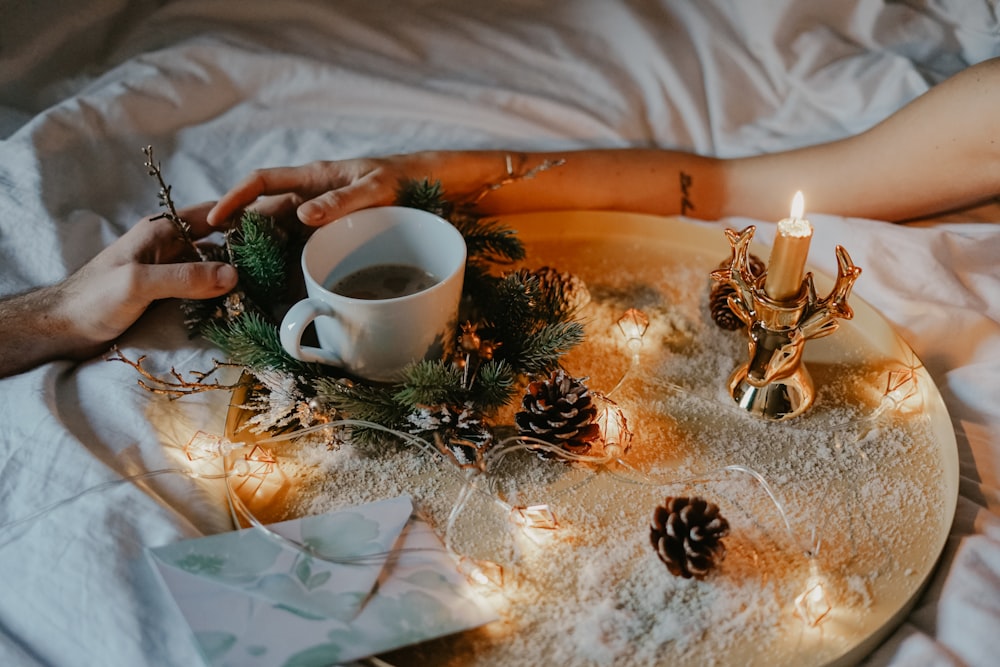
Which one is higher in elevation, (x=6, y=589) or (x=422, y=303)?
(x=422, y=303)

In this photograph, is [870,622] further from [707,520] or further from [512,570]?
[512,570]

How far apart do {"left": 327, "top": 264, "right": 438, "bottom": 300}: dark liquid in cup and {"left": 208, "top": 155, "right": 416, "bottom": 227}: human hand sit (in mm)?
67

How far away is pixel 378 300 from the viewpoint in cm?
60

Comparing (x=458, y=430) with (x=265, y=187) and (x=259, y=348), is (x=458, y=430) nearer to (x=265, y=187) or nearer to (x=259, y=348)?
(x=259, y=348)

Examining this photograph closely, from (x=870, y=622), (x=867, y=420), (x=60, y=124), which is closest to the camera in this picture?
(x=870, y=622)

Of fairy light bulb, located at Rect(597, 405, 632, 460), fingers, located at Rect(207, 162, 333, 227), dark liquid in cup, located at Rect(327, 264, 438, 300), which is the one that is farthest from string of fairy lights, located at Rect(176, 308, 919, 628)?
fingers, located at Rect(207, 162, 333, 227)

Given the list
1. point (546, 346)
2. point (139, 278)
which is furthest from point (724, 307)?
point (139, 278)

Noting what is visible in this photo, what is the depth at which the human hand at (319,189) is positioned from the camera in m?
0.73

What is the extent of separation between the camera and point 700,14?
42.8 inches

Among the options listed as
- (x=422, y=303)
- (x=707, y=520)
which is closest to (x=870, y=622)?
(x=707, y=520)

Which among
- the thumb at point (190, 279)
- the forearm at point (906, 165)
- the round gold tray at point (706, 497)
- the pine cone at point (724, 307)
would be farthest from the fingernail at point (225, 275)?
the forearm at point (906, 165)

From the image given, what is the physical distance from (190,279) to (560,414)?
331 millimetres

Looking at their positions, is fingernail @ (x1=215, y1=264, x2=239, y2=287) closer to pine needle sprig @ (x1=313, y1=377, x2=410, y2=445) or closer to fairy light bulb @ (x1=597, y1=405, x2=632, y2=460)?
pine needle sprig @ (x1=313, y1=377, x2=410, y2=445)

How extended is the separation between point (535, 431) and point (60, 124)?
690mm
